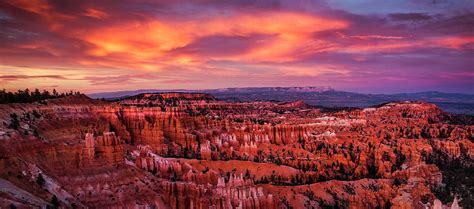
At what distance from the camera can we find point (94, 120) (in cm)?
6312

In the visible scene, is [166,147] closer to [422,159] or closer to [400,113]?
[422,159]

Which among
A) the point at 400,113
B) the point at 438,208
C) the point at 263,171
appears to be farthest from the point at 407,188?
the point at 400,113

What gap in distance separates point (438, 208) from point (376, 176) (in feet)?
111

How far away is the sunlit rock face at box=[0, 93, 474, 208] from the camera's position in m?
46.0

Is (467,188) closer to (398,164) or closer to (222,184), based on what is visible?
(398,164)

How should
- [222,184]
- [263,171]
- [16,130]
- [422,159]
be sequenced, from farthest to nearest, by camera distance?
1. [422,159]
2. [263,171]
3. [222,184]
4. [16,130]

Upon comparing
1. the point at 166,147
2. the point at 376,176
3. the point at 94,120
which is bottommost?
the point at 376,176

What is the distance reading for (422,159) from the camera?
82.4 meters

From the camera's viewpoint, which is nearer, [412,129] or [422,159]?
[422,159]

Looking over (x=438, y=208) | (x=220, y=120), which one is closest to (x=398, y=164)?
(x=220, y=120)

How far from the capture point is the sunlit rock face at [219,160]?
46.0 meters

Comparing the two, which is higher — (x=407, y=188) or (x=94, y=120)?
(x=94, y=120)

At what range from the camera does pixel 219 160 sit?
2936 inches

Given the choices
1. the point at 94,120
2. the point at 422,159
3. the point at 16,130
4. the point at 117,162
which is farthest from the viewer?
the point at 422,159
